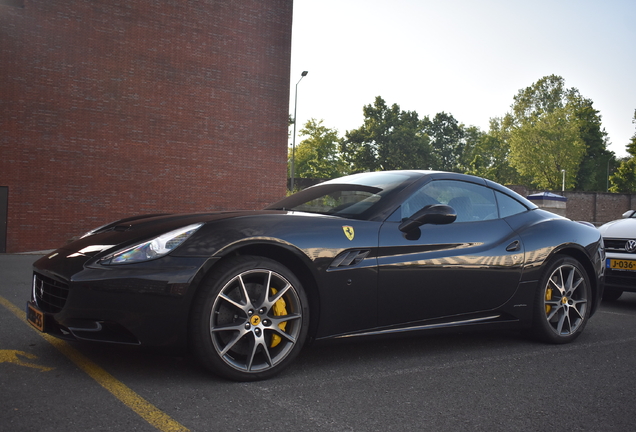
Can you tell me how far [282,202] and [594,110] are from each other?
233 feet

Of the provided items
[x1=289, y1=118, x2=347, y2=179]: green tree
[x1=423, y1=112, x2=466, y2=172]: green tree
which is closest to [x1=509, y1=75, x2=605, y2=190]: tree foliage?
[x1=423, y1=112, x2=466, y2=172]: green tree

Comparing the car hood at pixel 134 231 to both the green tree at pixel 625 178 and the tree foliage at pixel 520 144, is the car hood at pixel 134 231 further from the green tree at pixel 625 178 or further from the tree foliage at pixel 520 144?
the green tree at pixel 625 178

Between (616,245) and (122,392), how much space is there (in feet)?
20.0

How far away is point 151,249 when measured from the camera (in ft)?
10.3

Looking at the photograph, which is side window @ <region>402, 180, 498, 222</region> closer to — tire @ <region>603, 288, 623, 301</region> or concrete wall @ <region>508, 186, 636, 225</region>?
tire @ <region>603, 288, 623, 301</region>

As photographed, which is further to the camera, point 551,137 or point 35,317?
point 551,137

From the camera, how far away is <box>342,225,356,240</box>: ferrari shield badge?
357 centimetres

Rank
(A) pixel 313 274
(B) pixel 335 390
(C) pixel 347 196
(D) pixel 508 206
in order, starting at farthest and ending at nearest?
(D) pixel 508 206 < (C) pixel 347 196 < (A) pixel 313 274 < (B) pixel 335 390

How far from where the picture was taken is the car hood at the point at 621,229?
22.8 ft

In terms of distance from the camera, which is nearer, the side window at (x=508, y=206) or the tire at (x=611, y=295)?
the side window at (x=508, y=206)

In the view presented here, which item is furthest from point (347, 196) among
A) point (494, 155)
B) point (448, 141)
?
point (448, 141)

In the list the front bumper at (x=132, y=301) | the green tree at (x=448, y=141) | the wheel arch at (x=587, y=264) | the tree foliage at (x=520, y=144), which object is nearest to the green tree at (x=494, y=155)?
the tree foliage at (x=520, y=144)

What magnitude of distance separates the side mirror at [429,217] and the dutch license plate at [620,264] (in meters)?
3.94

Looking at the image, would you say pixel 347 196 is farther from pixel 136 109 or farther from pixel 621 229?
pixel 136 109
